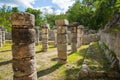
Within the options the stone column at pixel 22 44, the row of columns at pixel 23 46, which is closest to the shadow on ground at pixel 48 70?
the row of columns at pixel 23 46

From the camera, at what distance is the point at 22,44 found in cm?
602

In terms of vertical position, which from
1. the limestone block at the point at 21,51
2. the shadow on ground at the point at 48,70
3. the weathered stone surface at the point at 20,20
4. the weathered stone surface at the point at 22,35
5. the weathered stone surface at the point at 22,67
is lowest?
the shadow on ground at the point at 48,70

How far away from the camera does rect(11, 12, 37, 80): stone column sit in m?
5.94

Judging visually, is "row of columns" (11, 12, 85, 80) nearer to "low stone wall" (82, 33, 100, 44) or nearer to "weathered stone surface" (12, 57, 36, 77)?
"weathered stone surface" (12, 57, 36, 77)

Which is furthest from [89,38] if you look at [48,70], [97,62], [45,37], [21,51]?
[21,51]

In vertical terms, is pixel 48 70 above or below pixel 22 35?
below

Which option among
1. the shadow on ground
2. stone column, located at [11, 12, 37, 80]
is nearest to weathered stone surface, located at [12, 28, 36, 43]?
stone column, located at [11, 12, 37, 80]

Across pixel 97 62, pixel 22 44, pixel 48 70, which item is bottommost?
pixel 48 70

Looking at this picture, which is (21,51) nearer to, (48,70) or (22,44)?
(22,44)

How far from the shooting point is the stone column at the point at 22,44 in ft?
19.5

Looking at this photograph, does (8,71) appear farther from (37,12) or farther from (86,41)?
(37,12)

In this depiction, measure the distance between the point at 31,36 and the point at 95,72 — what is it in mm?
2916

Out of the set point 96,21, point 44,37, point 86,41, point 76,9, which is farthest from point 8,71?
point 76,9

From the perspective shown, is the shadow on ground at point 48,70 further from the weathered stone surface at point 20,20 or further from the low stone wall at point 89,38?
the low stone wall at point 89,38
